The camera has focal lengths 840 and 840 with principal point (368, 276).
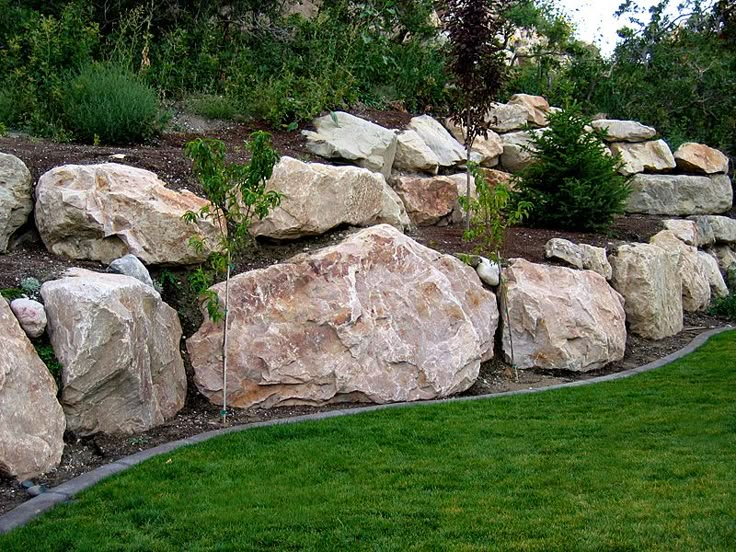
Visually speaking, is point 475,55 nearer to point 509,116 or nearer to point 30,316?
point 509,116

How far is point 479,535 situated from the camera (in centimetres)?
402

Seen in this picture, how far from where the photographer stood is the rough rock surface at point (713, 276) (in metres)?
12.4

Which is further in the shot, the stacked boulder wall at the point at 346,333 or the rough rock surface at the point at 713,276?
the rough rock surface at the point at 713,276

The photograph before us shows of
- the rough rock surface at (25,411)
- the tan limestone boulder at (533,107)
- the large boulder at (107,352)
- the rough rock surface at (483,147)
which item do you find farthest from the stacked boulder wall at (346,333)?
the tan limestone boulder at (533,107)

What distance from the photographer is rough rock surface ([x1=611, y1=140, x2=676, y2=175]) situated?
14.4m

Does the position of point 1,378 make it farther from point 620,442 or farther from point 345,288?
point 620,442

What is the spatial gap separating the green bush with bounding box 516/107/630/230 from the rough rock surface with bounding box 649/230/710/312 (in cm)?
98

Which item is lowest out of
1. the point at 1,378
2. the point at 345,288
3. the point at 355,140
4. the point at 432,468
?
the point at 432,468

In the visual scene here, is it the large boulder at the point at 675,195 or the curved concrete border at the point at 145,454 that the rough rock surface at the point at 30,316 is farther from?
the large boulder at the point at 675,195

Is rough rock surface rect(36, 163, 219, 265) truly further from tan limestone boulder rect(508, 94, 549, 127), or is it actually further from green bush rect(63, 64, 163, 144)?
tan limestone boulder rect(508, 94, 549, 127)

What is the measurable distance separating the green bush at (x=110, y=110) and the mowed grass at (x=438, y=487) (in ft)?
15.1

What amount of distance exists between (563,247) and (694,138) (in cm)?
957

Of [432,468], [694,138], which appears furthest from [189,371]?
[694,138]

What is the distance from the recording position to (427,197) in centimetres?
1076
